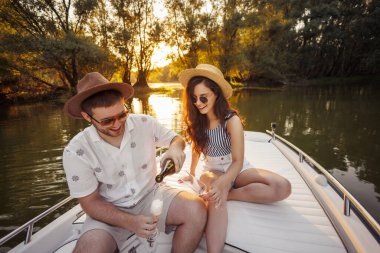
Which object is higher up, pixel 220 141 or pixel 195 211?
pixel 220 141

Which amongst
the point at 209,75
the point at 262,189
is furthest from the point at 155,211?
the point at 209,75

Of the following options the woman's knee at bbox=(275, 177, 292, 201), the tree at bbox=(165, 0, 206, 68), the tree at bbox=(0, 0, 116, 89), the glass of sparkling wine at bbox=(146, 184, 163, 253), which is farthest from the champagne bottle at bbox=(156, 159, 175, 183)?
the tree at bbox=(165, 0, 206, 68)

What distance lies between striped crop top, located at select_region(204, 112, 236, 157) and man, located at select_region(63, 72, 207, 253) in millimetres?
686

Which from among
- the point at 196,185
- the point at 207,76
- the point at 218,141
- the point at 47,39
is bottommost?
the point at 196,185

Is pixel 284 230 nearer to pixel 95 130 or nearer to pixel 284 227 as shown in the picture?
pixel 284 227

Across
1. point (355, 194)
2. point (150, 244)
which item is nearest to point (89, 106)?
point (150, 244)

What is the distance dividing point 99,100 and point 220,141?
144 cm

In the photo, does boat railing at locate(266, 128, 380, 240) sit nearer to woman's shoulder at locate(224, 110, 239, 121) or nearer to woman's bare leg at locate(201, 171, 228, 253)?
woman's bare leg at locate(201, 171, 228, 253)

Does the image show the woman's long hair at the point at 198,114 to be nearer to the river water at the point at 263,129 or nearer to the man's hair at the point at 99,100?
the man's hair at the point at 99,100

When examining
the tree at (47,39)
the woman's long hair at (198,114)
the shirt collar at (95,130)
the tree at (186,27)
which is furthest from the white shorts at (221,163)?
the tree at (186,27)

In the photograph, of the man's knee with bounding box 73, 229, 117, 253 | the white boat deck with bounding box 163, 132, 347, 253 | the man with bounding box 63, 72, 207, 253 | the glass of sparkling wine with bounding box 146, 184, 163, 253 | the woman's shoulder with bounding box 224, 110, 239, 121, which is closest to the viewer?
the glass of sparkling wine with bounding box 146, 184, 163, 253

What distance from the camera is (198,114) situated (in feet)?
→ 9.27

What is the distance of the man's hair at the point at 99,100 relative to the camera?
181 centimetres

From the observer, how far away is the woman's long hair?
2.56 metres
